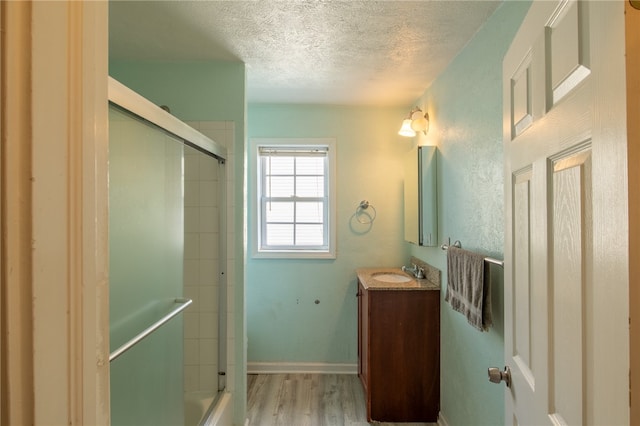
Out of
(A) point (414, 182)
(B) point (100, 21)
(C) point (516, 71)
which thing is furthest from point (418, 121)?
(B) point (100, 21)

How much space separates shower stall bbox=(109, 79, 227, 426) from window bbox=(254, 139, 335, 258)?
0.97 metres

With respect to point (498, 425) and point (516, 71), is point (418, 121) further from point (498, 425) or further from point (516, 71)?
point (498, 425)

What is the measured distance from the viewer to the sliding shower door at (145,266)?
1.06 meters

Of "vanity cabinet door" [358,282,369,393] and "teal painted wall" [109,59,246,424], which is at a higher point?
"teal painted wall" [109,59,246,424]

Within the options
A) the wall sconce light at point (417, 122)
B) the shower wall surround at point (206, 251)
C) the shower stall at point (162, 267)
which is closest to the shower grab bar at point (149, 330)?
the shower stall at point (162, 267)

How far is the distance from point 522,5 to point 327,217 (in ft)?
6.67

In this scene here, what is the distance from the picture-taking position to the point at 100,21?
0.44m

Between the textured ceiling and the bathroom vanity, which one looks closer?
the textured ceiling

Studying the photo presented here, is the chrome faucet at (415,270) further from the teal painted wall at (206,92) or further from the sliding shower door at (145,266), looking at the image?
the sliding shower door at (145,266)

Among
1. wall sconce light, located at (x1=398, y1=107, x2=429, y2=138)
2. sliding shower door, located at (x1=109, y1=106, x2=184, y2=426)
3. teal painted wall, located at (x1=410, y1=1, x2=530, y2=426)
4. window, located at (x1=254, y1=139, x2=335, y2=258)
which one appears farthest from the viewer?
window, located at (x1=254, y1=139, x2=335, y2=258)

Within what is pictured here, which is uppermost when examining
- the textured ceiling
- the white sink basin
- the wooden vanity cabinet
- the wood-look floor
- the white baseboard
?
the textured ceiling

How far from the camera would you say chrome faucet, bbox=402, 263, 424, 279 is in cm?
242

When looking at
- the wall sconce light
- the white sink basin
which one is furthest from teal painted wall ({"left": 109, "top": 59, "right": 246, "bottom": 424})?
the wall sconce light

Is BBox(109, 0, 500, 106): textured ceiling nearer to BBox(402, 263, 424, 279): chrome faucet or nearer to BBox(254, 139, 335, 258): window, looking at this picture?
BBox(254, 139, 335, 258): window
